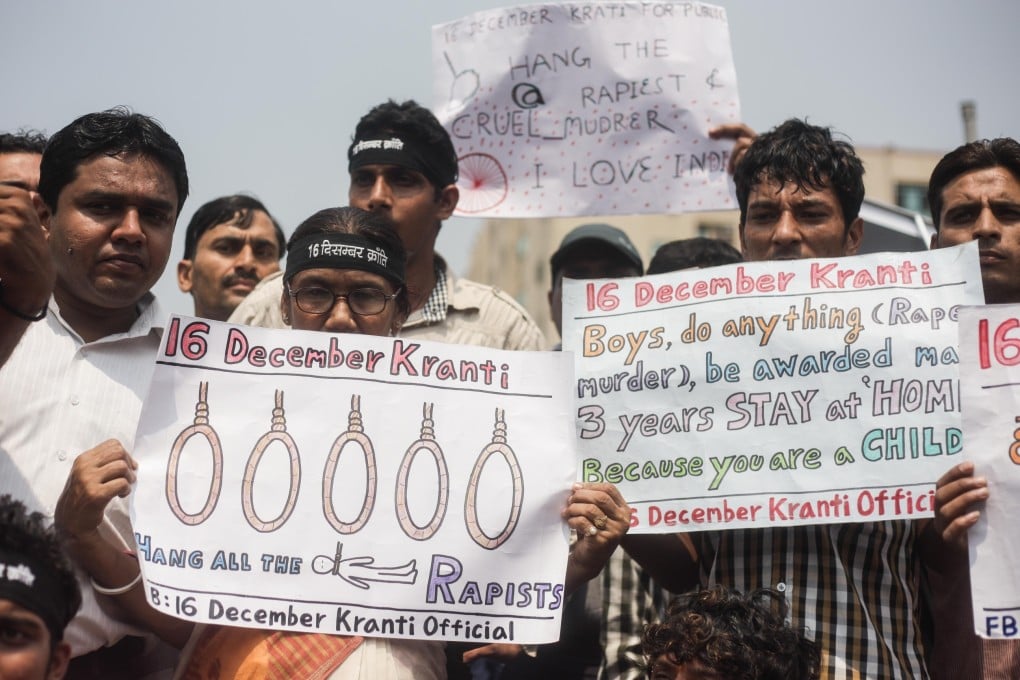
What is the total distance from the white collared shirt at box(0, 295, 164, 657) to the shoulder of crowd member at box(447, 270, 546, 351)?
1566 mm

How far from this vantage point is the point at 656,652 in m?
3.58

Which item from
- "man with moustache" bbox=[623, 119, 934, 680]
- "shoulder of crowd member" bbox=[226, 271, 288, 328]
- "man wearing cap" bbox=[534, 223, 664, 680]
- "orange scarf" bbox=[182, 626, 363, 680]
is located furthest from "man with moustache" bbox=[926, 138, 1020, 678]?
"shoulder of crowd member" bbox=[226, 271, 288, 328]

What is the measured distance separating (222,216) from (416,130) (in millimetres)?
1479

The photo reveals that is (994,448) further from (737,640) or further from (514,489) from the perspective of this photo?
(514,489)

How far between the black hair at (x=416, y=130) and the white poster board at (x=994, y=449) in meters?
2.39

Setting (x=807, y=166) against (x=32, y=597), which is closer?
(x=32, y=597)

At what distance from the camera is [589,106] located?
5672mm

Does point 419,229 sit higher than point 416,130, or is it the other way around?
point 416,130

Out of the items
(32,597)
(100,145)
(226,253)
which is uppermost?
(226,253)

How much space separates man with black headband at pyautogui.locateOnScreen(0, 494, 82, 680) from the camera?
110 inches

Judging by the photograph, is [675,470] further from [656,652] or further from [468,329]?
[468,329]

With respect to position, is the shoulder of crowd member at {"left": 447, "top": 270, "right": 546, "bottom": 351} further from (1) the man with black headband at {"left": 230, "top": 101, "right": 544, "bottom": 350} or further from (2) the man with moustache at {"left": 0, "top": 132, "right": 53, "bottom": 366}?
(2) the man with moustache at {"left": 0, "top": 132, "right": 53, "bottom": 366}

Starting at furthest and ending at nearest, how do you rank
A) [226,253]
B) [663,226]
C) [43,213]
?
[663,226]
[226,253]
[43,213]

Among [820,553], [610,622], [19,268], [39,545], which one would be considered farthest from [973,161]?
[39,545]
